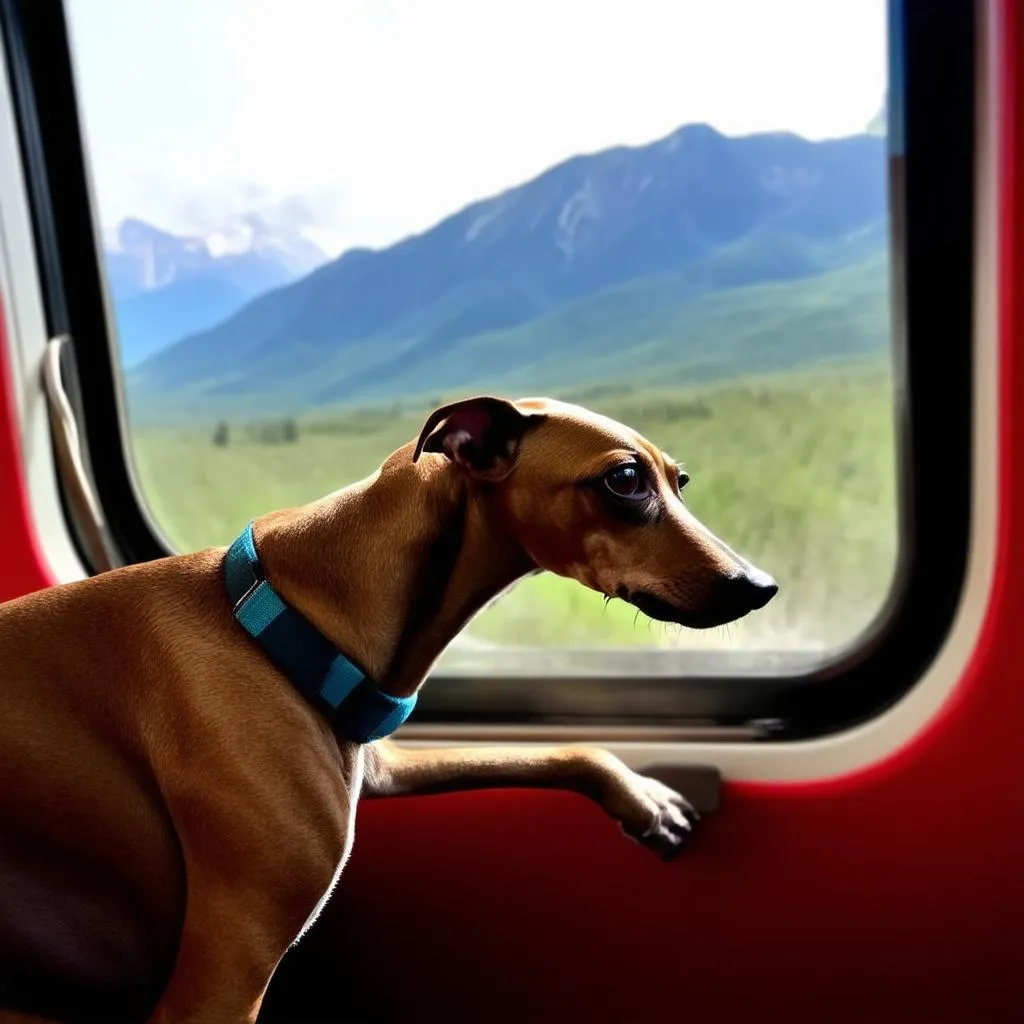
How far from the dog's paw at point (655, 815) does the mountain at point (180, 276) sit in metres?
0.91

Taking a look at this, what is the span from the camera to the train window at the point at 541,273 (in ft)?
4.69

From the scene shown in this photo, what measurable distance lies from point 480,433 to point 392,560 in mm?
154

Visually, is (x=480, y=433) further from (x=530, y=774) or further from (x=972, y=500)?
(x=972, y=500)

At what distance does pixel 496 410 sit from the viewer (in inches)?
40.8

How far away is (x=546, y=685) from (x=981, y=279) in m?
0.81

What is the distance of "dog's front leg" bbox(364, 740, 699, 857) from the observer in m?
1.26

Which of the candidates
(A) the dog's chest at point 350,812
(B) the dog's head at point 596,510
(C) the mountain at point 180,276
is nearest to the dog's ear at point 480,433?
(B) the dog's head at point 596,510

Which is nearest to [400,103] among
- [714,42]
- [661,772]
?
[714,42]

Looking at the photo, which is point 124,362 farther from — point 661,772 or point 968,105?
point 968,105

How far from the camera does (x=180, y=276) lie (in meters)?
1.66

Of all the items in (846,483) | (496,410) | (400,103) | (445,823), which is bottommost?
(445,823)

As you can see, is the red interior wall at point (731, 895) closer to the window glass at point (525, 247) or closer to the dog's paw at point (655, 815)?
the dog's paw at point (655, 815)

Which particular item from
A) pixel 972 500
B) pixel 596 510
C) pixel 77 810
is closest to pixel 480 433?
pixel 596 510

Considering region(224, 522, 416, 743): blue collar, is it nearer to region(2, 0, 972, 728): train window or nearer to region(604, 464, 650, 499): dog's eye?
region(604, 464, 650, 499): dog's eye
